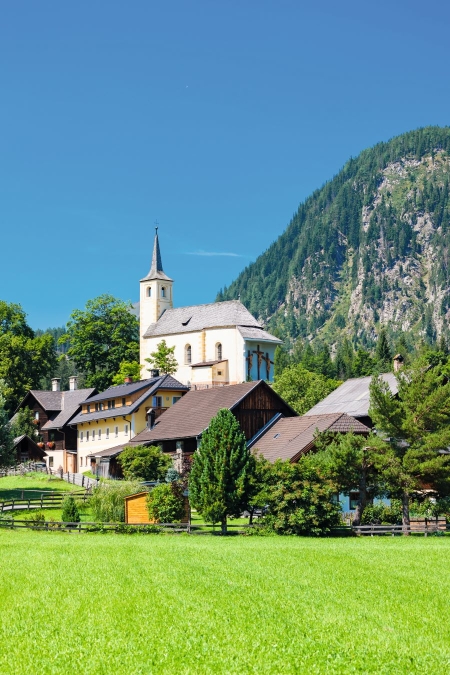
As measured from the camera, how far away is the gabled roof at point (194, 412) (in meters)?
59.6

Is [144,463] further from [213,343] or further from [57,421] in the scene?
[213,343]

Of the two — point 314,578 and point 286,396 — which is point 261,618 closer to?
point 314,578

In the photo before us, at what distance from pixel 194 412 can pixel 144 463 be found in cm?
762

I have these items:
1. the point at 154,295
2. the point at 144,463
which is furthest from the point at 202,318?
the point at 144,463

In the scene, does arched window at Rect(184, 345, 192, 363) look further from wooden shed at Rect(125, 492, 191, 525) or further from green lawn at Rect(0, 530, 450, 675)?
green lawn at Rect(0, 530, 450, 675)

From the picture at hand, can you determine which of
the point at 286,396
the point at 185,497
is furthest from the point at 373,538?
the point at 286,396

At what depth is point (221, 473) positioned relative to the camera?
4038 centimetres

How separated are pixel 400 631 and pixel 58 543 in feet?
66.5

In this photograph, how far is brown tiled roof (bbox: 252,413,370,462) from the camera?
49.0 m

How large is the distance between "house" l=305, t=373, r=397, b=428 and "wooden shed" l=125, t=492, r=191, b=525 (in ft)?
58.1

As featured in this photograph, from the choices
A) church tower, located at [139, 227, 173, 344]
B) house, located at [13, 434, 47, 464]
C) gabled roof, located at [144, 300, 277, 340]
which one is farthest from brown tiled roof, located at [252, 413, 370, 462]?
church tower, located at [139, 227, 173, 344]

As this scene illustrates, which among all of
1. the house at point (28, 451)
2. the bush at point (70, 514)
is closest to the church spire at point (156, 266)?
the house at point (28, 451)

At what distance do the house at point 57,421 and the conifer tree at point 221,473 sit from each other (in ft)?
137

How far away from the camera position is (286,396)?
333 feet
